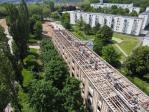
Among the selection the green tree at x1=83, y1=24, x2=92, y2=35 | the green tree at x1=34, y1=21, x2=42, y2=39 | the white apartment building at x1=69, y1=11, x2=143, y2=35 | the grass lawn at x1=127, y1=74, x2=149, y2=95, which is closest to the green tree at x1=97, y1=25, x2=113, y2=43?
the green tree at x1=83, y1=24, x2=92, y2=35

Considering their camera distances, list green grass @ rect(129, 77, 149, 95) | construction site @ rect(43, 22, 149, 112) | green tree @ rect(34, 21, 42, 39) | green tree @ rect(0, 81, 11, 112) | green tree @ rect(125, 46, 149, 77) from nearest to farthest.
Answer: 1. construction site @ rect(43, 22, 149, 112)
2. green tree @ rect(0, 81, 11, 112)
3. green grass @ rect(129, 77, 149, 95)
4. green tree @ rect(125, 46, 149, 77)
5. green tree @ rect(34, 21, 42, 39)

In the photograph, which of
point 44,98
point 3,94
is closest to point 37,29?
point 3,94

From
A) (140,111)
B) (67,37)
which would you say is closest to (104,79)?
(140,111)

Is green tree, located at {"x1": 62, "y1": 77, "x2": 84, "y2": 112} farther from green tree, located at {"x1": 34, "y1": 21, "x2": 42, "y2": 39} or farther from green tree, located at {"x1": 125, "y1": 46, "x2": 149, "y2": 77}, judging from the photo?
green tree, located at {"x1": 34, "y1": 21, "x2": 42, "y2": 39}

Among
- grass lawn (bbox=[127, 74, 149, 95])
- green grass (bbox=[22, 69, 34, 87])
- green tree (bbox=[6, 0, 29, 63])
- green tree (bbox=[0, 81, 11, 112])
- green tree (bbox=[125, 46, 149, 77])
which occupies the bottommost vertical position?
grass lawn (bbox=[127, 74, 149, 95])

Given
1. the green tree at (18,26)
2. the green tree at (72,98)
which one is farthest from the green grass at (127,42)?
the green tree at (72,98)

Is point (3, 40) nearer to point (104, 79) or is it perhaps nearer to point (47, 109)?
point (47, 109)
